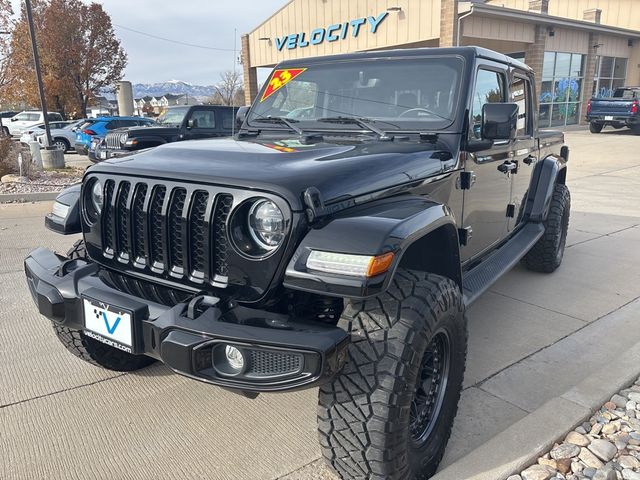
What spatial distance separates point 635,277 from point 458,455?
11.1ft

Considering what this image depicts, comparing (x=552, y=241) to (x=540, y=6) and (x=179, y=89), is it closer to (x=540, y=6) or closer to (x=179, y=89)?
(x=540, y=6)

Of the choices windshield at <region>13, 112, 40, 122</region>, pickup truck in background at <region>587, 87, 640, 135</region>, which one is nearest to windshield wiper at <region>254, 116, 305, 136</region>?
pickup truck in background at <region>587, 87, 640, 135</region>

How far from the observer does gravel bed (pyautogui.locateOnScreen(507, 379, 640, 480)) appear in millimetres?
2148

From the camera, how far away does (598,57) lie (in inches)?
920

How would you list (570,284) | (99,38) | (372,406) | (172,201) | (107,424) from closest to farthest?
1. (372,406)
2. (172,201)
3. (107,424)
4. (570,284)
5. (99,38)

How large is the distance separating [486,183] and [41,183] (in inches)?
353

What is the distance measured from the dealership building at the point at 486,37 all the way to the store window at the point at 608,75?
46 millimetres

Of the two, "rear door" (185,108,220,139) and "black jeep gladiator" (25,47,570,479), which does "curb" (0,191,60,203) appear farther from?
"black jeep gladiator" (25,47,570,479)

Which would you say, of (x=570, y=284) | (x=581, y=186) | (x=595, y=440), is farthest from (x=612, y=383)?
(x=581, y=186)

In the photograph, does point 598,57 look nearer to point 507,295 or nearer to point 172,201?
point 507,295

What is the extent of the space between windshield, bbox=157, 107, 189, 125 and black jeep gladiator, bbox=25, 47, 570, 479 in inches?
341

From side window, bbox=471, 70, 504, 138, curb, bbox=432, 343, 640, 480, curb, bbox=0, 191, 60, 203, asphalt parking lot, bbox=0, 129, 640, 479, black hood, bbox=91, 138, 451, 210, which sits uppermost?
side window, bbox=471, 70, 504, 138

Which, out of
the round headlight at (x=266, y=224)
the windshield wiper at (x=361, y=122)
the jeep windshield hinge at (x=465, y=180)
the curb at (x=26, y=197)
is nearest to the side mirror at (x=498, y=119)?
the jeep windshield hinge at (x=465, y=180)

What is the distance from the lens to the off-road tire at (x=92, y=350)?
113 inches
